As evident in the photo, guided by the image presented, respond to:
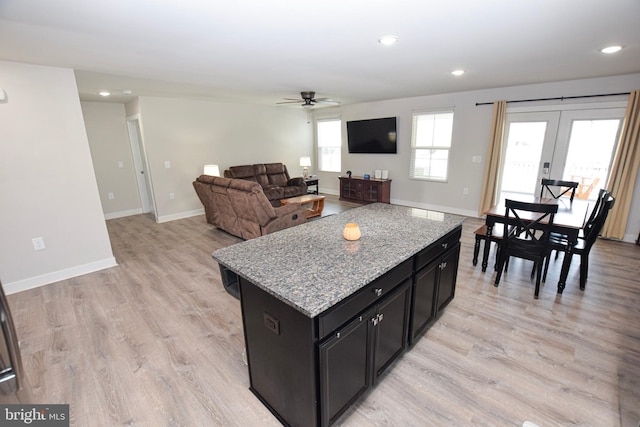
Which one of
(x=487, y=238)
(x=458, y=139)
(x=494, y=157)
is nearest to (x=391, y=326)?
(x=487, y=238)

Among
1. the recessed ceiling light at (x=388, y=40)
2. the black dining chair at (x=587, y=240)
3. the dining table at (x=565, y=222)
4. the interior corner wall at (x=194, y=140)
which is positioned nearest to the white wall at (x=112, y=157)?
the interior corner wall at (x=194, y=140)

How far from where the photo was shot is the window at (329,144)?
7.80 meters

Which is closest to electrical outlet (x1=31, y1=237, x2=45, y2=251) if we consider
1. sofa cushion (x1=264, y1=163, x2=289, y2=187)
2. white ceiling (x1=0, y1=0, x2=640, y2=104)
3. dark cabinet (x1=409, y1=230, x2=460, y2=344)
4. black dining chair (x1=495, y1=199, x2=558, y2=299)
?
white ceiling (x1=0, y1=0, x2=640, y2=104)

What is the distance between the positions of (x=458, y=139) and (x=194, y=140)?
5.32m

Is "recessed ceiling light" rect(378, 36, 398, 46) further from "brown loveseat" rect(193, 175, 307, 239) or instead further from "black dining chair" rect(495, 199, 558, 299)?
"brown loveseat" rect(193, 175, 307, 239)

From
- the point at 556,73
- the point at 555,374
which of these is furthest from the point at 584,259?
the point at 556,73

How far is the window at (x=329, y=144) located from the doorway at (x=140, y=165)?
172 inches

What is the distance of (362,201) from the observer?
691cm

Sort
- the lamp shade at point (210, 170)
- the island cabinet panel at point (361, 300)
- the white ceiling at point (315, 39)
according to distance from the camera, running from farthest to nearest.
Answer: the lamp shade at point (210, 170) < the white ceiling at point (315, 39) < the island cabinet panel at point (361, 300)

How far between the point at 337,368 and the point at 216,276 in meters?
2.35

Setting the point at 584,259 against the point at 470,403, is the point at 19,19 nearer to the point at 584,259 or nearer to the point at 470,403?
the point at 470,403

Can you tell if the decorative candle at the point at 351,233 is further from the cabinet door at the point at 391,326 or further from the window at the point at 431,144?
the window at the point at 431,144

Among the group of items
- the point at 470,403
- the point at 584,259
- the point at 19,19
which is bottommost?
the point at 470,403

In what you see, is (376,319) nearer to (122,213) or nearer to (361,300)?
(361,300)
